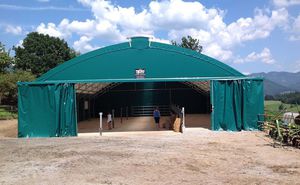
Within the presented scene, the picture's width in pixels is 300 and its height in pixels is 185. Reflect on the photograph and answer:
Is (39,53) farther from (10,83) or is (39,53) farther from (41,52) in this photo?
(10,83)

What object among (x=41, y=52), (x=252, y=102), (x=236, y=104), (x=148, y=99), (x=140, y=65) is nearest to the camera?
(x=236, y=104)

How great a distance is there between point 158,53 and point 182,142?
748cm

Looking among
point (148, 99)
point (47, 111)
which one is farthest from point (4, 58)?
point (47, 111)

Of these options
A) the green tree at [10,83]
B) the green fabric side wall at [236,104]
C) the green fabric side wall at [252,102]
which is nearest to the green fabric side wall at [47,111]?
the green fabric side wall at [236,104]

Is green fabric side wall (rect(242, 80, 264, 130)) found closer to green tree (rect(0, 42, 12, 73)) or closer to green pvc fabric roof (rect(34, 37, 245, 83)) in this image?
green pvc fabric roof (rect(34, 37, 245, 83))

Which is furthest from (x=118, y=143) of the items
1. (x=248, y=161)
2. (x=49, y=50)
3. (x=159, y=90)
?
(x=49, y=50)

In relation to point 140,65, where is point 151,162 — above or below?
below

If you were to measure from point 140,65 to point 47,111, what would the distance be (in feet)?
18.7

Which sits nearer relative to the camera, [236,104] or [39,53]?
[236,104]

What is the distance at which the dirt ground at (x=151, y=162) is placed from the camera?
10.7 m

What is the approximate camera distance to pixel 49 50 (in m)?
68.2

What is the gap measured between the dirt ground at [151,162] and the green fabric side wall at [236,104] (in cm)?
336

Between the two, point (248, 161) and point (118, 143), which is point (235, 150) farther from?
point (118, 143)

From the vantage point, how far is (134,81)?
912 inches
